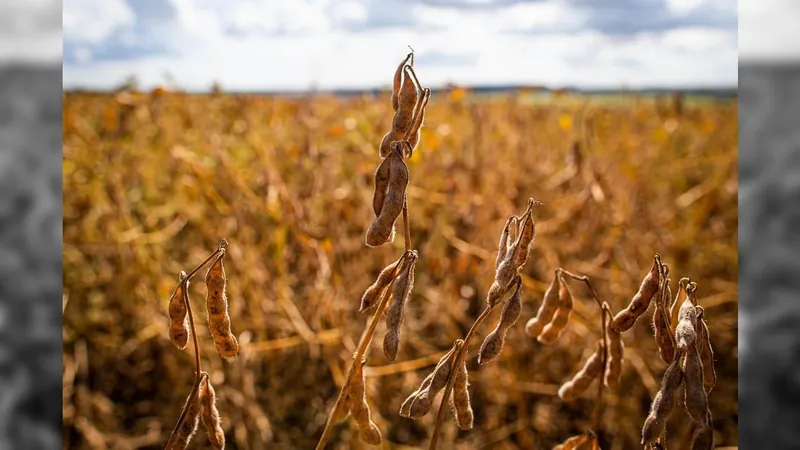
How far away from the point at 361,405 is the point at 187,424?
0.13m

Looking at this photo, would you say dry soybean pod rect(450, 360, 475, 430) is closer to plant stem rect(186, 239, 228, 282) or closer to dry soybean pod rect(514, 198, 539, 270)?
dry soybean pod rect(514, 198, 539, 270)

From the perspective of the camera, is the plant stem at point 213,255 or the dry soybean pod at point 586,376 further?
the dry soybean pod at point 586,376

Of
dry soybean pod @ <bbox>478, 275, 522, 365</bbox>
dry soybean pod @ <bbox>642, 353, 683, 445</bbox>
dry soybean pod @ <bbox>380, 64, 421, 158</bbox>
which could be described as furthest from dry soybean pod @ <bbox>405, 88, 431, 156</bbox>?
dry soybean pod @ <bbox>642, 353, 683, 445</bbox>

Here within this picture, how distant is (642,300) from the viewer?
55 centimetres

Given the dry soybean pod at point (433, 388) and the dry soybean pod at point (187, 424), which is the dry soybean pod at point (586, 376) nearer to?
the dry soybean pod at point (433, 388)

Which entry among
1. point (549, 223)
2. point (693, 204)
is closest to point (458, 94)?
point (549, 223)

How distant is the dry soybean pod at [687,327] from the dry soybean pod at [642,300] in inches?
2.2

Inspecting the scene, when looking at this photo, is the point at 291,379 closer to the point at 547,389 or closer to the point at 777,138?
the point at 547,389

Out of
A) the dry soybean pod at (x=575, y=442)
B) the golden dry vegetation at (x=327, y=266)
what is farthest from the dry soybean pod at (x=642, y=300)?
the golden dry vegetation at (x=327, y=266)

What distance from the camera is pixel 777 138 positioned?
0.52m

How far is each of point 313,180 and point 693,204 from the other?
1.20m

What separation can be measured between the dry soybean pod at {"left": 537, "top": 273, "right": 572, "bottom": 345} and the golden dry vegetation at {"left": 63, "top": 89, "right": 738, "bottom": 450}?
2.31 ft

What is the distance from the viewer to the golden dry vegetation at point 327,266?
1572 millimetres

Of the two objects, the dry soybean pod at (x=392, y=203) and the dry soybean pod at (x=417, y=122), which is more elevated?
the dry soybean pod at (x=417, y=122)
